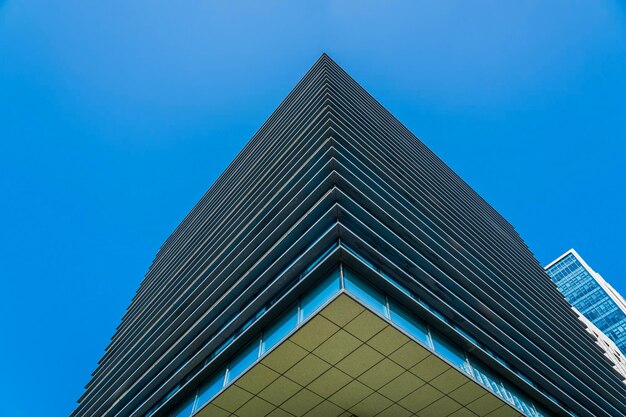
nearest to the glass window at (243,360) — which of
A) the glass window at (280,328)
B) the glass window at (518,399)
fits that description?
the glass window at (280,328)

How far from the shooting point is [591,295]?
4446 inches

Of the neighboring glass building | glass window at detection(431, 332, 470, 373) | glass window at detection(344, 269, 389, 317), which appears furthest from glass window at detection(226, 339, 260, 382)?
the neighboring glass building

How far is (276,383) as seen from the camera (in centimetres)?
1327

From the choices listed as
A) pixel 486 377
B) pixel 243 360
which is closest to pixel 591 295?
pixel 486 377

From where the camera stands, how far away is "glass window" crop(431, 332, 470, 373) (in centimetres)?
1350

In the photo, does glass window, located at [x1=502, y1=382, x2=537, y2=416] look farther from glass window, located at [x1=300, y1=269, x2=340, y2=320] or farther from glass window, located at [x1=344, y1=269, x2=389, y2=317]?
glass window, located at [x1=300, y1=269, x2=340, y2=320]

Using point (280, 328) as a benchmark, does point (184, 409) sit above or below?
below

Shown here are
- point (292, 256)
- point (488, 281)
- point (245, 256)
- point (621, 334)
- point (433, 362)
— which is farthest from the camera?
point (621, 334)

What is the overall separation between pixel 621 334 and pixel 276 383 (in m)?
120

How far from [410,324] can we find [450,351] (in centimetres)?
193

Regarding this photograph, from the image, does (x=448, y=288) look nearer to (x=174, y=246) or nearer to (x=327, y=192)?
(x=327, y=192)

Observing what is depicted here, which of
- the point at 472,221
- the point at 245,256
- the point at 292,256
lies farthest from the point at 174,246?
the point at 292,256

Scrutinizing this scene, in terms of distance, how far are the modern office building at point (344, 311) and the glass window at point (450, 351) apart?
71mm

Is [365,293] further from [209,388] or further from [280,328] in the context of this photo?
[209,388]
